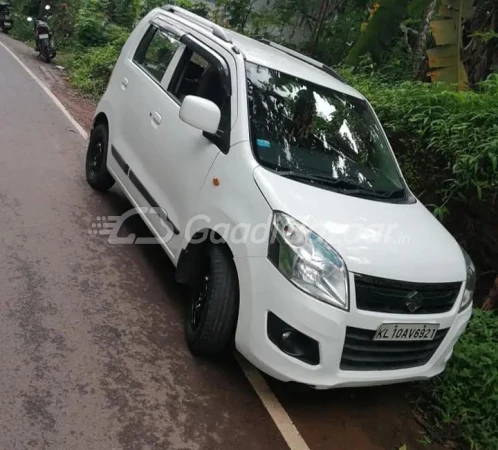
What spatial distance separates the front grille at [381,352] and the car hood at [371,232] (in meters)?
0.37

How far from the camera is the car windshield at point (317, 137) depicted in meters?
4.28

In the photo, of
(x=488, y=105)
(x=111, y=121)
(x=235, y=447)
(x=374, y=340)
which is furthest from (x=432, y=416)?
(x=111, y=121)

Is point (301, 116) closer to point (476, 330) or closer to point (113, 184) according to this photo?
point (476, 330)

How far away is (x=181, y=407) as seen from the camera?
373 cm

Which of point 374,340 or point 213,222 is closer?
point 374,340

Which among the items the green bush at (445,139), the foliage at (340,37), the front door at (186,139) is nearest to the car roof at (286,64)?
the front door at (186,139)

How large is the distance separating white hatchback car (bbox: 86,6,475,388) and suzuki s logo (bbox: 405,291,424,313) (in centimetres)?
1

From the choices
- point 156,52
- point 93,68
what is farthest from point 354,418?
point 93,68

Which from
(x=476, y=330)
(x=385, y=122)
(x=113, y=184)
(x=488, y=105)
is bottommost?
(x=113, y=184)

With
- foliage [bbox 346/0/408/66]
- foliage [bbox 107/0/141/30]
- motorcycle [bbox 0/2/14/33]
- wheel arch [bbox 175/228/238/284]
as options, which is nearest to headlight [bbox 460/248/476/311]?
wheel arch [bbox 175/228/238/284]

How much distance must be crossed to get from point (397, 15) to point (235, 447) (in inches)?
270

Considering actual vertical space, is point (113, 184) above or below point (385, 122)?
below

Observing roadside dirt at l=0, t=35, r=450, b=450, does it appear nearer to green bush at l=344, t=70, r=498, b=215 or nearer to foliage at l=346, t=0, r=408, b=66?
green bush at l=344, t=70, r=498, b=215

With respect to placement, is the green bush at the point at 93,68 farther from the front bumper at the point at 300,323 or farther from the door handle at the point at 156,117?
the front bumper at the point at 300,323
